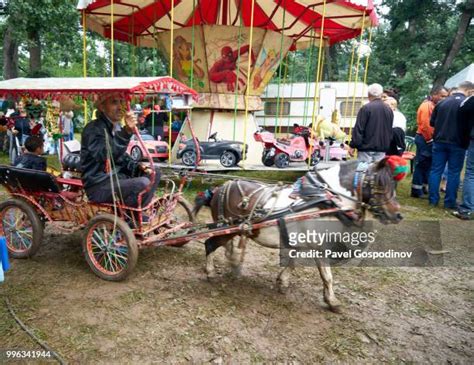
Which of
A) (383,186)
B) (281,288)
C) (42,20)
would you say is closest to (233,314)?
(281,288)

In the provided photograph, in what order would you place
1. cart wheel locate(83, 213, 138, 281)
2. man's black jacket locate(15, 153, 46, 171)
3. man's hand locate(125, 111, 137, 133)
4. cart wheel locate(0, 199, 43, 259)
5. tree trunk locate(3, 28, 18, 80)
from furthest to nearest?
tree trunk locate(3, 28, 18, 80), man's black jacket locate(15, 153, 46, 171), cart wheel locate(0, 199, 43, 259), man's hand locate(125, 111, 137, 133), cart wheel locate(83, 213, 138, 281)

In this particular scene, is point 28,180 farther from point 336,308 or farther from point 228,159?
point 228,159

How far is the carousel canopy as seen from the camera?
12.3 ft

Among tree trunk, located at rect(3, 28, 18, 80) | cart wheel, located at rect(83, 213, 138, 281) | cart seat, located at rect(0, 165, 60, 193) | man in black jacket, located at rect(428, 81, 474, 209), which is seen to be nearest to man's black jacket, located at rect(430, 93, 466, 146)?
man in black jacket, located at rect(428, 81, 474, 209)

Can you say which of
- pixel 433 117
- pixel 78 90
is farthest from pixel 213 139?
pixel 78 90

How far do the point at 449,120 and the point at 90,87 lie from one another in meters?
6.34

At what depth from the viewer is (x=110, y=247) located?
13.5 feet

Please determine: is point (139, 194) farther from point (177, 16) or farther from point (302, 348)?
point (177, 16)

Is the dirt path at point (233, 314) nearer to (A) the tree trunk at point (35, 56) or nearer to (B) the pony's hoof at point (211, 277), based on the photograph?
(B) the pony's hoof at point (211, 277)

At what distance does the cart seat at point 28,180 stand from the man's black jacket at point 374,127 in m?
4.73

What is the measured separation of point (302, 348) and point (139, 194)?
223cm

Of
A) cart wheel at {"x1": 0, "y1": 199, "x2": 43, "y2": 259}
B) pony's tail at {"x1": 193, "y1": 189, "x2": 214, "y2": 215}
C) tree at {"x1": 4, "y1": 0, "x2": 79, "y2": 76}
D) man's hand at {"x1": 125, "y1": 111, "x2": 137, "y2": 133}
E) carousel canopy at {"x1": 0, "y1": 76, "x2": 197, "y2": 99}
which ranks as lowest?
cart wheel at {"x1": 0, "y1": 199, "x2": 43, "y2": 259}

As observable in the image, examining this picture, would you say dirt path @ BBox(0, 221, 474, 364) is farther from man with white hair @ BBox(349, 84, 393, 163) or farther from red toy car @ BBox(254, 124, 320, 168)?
red toy car @ BBox(254, 124, 320, 168)

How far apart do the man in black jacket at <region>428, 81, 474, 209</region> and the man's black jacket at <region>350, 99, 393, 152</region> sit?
5.06ft
